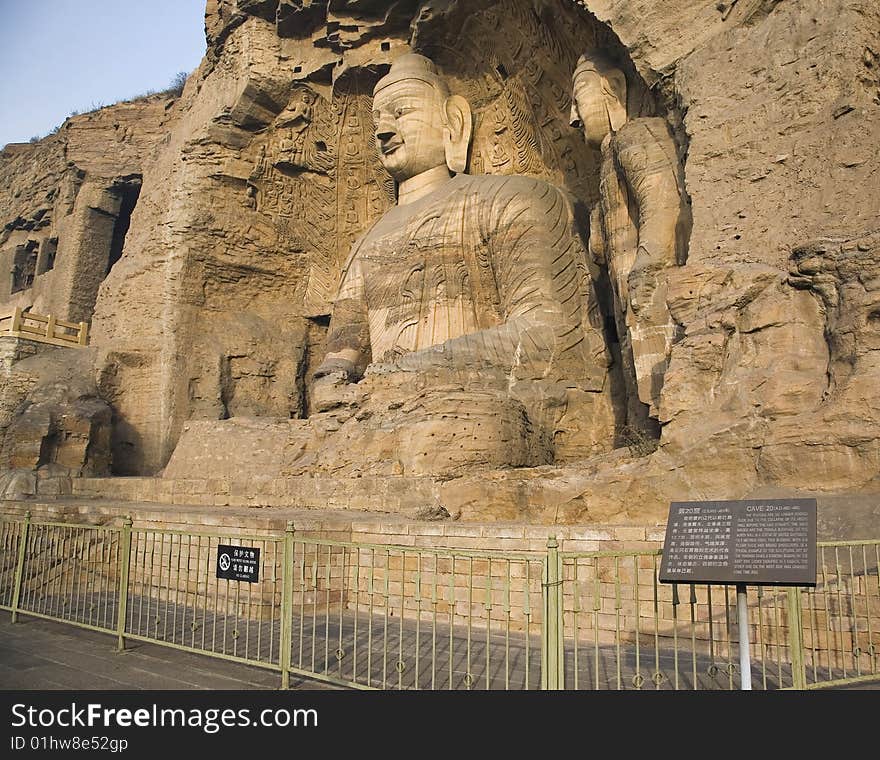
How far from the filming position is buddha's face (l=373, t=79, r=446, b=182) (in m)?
11.2

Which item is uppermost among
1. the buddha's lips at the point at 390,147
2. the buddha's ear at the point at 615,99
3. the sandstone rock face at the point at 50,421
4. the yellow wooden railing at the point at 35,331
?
the buddha's lips at the point at 390,147

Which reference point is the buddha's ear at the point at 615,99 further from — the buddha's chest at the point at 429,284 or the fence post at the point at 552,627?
the fence post at the point at 552,627

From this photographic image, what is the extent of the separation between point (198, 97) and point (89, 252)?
6.10 metres

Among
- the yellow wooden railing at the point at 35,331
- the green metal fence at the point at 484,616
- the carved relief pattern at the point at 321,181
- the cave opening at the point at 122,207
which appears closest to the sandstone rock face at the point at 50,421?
the yellow wooden railing at the point at 35,331

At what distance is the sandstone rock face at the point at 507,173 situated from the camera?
527 cm

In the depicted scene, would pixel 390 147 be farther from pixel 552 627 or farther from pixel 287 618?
pixel 552 627

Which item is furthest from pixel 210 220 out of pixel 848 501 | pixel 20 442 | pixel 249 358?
pixel 848 501

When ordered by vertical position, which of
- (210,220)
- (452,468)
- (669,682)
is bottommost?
(669,682)

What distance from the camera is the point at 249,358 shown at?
12172mm

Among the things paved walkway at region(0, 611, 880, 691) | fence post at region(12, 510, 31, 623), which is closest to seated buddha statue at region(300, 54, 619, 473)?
fence post at region(12, 510, 31, 623)

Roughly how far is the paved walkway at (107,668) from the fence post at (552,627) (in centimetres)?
121

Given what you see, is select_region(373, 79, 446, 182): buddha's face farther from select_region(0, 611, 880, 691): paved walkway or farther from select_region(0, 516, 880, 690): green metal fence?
select_region(0, 611, 880, 691): paved walkway

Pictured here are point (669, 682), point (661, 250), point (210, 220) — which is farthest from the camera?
point (210, 220)
